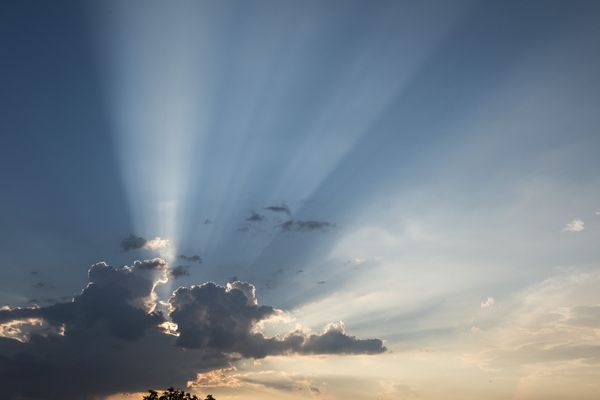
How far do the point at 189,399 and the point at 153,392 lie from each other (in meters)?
14.4

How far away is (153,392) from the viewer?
143250mm

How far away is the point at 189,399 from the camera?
146 metres
